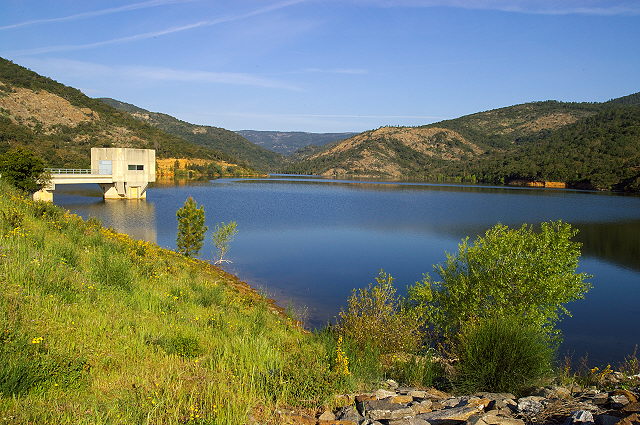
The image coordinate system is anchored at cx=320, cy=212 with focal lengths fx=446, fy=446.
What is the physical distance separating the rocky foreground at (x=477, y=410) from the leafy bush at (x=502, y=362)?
69cm

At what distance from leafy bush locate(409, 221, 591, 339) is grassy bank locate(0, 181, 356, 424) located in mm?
6678

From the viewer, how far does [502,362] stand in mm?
6844

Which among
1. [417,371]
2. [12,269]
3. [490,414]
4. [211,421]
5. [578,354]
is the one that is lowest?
[578,354]

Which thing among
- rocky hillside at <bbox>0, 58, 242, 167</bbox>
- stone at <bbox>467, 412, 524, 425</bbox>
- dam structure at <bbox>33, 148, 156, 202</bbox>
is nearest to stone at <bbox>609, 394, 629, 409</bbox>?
stone at <bbox>467, 412, 524, 425</bbox>

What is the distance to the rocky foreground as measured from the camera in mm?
4578

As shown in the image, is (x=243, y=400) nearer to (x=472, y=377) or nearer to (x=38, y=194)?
(x=472, y=377)

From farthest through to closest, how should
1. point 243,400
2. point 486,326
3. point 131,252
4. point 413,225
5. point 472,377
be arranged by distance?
point 413,225, point 131,252, point 486,326, point 472,377, point 243,400

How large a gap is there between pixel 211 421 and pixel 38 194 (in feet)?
158

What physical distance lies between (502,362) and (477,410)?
7.06 ft

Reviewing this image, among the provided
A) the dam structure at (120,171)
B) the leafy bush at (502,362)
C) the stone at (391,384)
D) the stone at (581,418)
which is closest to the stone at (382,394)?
the stone at (391,384)

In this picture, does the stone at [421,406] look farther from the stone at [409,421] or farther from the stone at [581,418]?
the stone at [581,418]

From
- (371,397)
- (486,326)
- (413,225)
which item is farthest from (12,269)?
(413,225)

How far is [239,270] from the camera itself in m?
23.8

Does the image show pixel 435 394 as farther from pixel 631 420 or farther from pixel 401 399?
pixel 631 420
